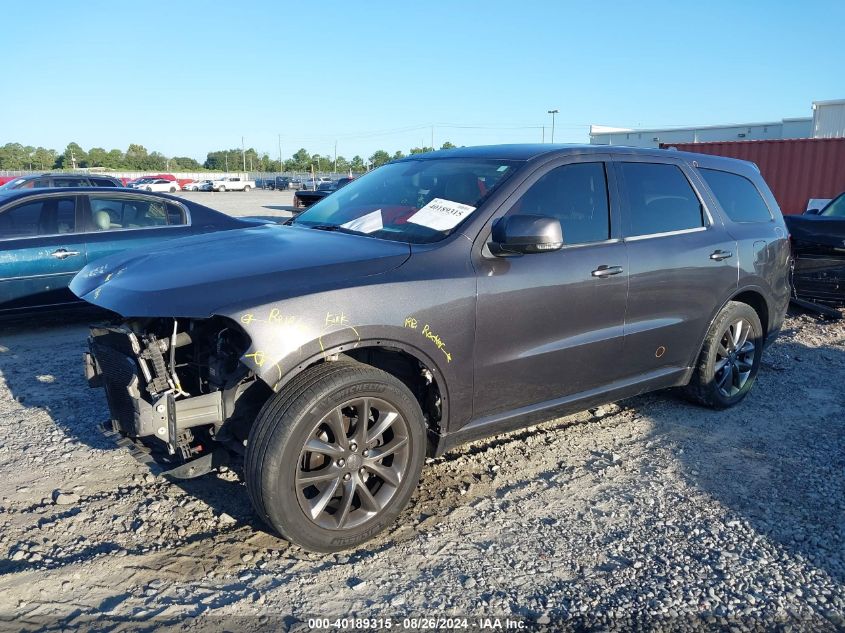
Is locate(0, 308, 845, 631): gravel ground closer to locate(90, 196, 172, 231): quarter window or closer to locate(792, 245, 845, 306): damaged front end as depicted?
locate(90, 196, 172, 231): quarter window

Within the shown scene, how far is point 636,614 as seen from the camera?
106 inches

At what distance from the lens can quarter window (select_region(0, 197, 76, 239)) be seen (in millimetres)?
6785

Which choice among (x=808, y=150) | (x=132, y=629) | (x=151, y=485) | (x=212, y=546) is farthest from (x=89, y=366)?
(x=808, y=150)

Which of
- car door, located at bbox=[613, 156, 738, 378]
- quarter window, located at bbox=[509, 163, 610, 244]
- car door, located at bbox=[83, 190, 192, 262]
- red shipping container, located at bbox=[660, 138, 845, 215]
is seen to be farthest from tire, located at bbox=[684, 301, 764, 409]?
red shipping container, located at bbox=[660, 138, 845, 215]

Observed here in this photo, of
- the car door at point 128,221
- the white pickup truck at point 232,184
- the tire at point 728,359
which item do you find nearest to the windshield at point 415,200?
the tire at point 728,359

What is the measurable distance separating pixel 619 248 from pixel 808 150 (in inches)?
580

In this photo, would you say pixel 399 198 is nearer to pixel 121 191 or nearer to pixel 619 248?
pixel 619 248

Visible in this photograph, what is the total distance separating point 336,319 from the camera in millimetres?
2980

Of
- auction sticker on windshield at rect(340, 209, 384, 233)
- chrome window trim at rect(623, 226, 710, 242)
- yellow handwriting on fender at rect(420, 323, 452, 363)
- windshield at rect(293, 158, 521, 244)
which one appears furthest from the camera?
chrome window trim at rect(623, 226, 710, 242)

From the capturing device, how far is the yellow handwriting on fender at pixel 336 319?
2967mm

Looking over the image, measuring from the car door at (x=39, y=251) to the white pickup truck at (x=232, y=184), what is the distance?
61.0 meters

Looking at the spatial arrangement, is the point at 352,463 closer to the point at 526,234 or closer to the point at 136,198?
the point at 526,234

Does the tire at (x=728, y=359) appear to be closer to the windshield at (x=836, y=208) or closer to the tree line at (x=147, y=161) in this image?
the windshield at (x=836, y=208)

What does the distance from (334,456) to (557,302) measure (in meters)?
1.47
